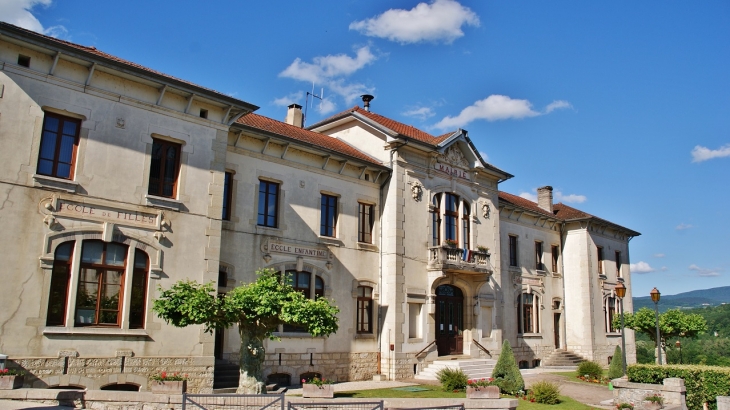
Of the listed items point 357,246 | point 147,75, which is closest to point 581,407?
point 357,246

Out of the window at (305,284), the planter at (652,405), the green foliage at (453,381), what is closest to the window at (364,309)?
the window at (305,284)

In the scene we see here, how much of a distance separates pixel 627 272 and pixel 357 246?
79.0 ft

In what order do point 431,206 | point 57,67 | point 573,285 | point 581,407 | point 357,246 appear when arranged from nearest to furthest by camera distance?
point 57,67 < point 581,407 < point 357,246 < point 431,206 < point 573,285

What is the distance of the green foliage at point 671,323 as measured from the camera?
99.4ft

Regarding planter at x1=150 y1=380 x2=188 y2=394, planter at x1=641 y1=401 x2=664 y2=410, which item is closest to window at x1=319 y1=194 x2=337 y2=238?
planter at x1=150 y1=380 x2=188 y2=394

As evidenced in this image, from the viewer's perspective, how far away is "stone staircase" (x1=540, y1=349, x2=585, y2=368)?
31.9 metres

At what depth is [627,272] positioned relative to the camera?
129 ft

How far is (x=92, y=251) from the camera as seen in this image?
48.9 ft

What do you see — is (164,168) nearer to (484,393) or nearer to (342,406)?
(342,406)

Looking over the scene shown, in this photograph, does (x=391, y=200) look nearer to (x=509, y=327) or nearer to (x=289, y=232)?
(x=289, y=232)

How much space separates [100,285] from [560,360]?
974 inches

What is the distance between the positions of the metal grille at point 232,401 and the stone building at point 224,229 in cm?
355

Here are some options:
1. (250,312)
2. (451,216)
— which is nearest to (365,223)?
(451,216)

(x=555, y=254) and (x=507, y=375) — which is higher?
(x=555, y=254)
